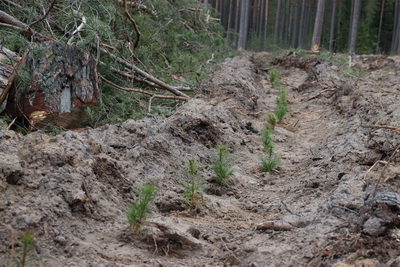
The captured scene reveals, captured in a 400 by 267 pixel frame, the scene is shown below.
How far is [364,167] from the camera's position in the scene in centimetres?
386

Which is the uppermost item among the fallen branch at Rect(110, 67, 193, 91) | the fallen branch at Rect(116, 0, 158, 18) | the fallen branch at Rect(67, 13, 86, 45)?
the fallen branch at Rect(116, 0, 158, 18)

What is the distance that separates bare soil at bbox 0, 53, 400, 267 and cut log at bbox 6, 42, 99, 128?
843mm

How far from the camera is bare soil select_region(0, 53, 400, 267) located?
249cm

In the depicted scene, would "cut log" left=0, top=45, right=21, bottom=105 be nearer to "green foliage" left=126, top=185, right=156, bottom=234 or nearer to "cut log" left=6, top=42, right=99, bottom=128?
"cut log" left=6, top=42, right=99, bottom=128

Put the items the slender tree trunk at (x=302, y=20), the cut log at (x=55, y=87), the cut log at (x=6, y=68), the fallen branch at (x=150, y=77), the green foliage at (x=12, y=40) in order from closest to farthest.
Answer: the cut log at (x=6, y=68) → the cut log at (x=55, y=87) → the green foliage at (x=12, y=40) → the fallen branch at (x=150, y=77) → the slender tree trunk at (x=302, y=20)

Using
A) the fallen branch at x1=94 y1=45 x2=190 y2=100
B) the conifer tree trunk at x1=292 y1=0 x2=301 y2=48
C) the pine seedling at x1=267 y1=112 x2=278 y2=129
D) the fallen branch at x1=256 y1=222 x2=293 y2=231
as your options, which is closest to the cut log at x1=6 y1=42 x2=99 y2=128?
the fallen branch at x1=94 y1=45 x2=190 y2=100

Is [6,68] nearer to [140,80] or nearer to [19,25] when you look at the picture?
[19,25]

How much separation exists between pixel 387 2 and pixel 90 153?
116 feet

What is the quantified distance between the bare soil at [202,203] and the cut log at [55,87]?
2.76 ft

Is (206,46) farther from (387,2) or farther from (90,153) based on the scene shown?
(387,2)

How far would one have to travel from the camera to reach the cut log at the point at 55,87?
4668 millimetres

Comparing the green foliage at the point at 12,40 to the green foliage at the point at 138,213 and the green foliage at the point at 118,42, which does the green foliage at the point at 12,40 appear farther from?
the green foliage at the point at 138,213

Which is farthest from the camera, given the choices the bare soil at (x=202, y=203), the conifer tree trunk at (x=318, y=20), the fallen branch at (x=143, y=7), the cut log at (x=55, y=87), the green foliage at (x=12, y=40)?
the conifer tree trunk at (x=318, y=20)

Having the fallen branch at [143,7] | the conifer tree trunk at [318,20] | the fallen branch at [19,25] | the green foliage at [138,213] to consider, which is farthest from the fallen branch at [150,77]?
the conifer tree trunk at [318,20]
